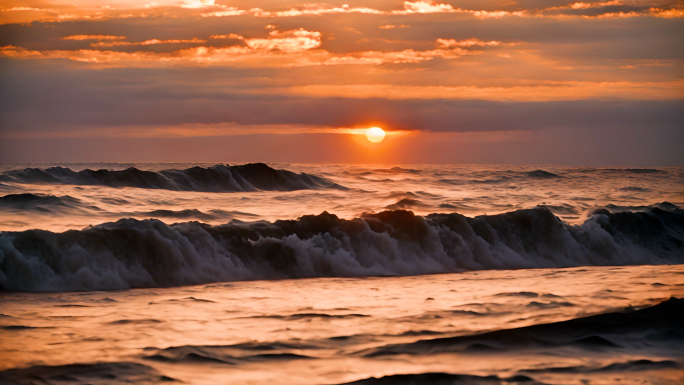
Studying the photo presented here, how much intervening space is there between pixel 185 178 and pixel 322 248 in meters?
17.8

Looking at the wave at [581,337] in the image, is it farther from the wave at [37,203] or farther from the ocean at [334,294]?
the wave at [37,203]

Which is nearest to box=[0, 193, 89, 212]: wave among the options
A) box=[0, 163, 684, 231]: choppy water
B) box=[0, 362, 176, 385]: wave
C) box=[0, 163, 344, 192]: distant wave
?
box=[0, 163, 684, 231]: choppy water

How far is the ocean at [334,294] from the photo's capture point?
662 cm

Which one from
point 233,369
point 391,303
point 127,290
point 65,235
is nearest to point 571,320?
point 391,303

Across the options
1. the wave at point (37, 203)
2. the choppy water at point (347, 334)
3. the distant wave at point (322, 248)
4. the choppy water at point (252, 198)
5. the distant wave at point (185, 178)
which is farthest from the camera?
the distant wave at point (185, 178)

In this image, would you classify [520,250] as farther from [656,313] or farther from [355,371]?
[355,371]

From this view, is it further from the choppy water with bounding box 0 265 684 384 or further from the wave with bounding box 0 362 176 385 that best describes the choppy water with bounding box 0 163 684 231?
the wave with bounding box 0 362 176 385

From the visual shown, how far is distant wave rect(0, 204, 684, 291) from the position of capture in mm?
12352

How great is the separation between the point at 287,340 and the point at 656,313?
4835 millimetres

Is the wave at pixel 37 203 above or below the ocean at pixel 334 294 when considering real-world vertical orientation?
above

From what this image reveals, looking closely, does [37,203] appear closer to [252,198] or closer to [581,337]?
[252,198]

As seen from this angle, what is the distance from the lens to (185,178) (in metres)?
30.8

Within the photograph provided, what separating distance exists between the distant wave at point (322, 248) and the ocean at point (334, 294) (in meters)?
0.04

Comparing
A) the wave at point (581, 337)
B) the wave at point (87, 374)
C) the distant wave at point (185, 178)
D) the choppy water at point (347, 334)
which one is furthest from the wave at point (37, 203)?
the wave at point (581, 337)
